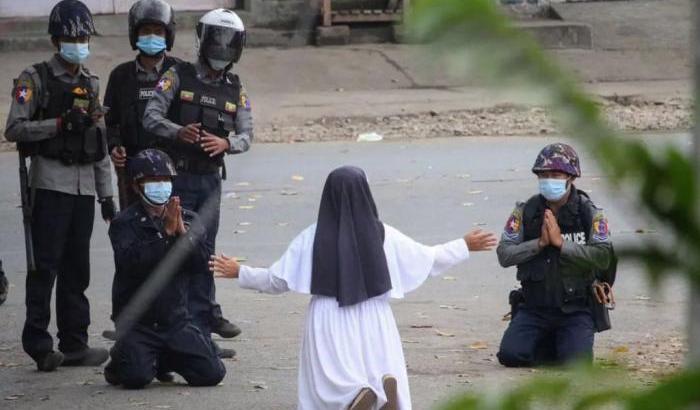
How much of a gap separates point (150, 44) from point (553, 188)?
2.25 meters

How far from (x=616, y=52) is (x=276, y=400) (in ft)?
43.0

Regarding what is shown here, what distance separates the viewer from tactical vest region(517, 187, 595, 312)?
23.2 ft

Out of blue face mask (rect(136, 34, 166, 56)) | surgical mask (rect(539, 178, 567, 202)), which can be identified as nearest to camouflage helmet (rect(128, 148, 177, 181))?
blue face mask (rect(136, 34, 166, 56))

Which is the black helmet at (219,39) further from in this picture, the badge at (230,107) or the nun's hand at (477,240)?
the nun's hand at (477,240)

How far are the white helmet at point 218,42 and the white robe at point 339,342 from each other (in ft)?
5.34

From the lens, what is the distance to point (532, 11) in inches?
Answer: 739

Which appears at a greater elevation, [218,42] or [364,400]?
[218,42]

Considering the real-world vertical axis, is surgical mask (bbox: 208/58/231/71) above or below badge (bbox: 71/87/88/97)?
above

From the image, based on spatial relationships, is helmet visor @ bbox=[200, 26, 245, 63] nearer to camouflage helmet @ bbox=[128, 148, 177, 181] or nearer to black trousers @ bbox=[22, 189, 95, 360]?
camouflage helmet @ bbox=[128, 148, 177, 181]

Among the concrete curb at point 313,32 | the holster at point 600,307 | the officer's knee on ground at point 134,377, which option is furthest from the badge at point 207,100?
the concrete curb at point 313,32

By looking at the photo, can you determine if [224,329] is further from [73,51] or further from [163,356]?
[73,51]

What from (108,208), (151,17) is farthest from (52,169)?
(151,17)

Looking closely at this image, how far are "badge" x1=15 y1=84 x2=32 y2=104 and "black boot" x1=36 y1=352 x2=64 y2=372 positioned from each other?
4.16 feet

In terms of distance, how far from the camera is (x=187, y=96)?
7.32 m
